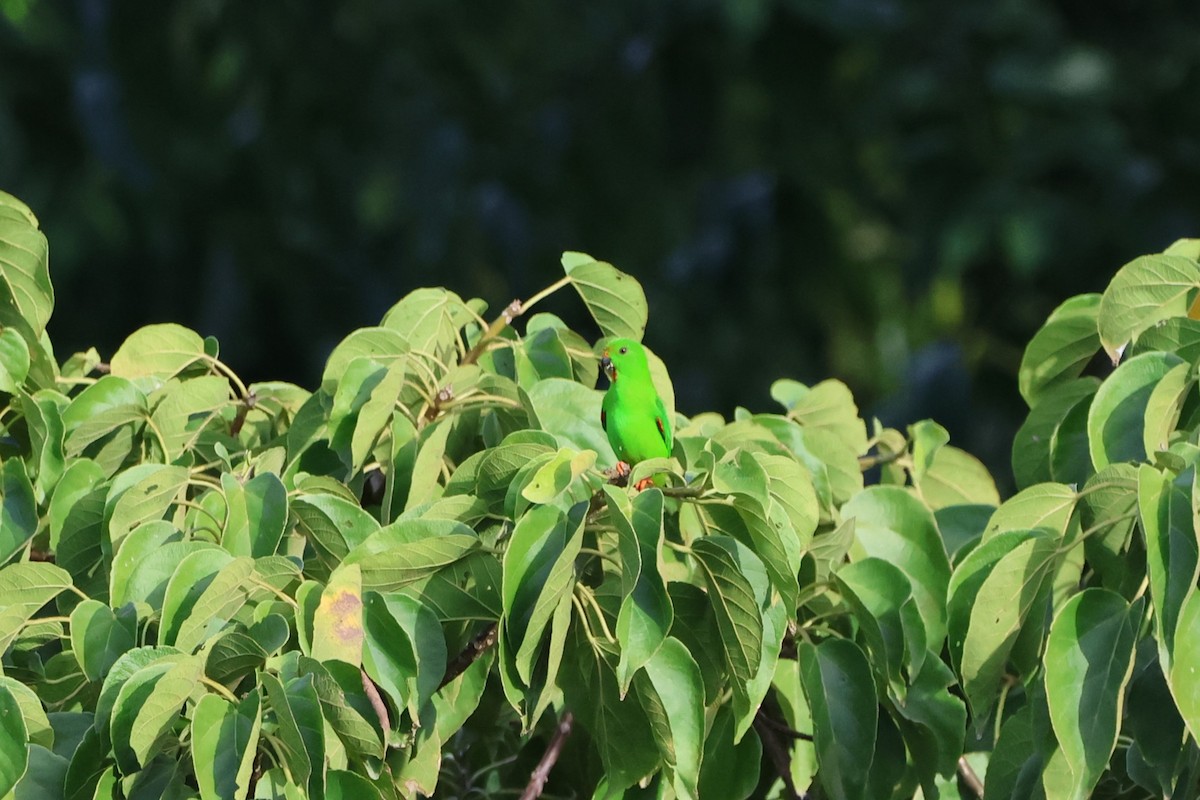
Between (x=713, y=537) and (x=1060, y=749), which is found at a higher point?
(x=713, y=537)

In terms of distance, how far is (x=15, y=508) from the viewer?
1.48m

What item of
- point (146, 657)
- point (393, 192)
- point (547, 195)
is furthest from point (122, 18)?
point (146, 657)

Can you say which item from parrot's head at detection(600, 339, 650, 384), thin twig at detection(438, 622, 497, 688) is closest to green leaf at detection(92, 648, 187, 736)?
thin twig at detection(438, 622, 497, 688)

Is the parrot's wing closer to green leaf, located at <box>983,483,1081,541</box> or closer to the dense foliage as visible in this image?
the dense foliage

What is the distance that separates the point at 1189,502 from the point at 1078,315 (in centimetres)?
55

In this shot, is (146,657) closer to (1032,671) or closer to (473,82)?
(1032,671)

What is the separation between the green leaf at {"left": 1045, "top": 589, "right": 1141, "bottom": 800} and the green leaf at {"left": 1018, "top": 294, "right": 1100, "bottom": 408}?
491 mm

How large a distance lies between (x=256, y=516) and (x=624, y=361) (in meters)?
0.74

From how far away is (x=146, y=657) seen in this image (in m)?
1.20

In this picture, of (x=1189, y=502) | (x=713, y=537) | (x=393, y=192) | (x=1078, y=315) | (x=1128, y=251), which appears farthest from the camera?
(x=393, y=192)

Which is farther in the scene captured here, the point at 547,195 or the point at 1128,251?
the point at 547,195

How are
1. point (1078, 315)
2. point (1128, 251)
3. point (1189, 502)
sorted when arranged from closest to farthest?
point (1189, 502) < point (1078, 315) < point (1128, 251)

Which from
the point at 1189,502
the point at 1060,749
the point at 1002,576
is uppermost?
the point at 1189,502

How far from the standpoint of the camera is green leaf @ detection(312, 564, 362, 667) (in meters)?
1.21
